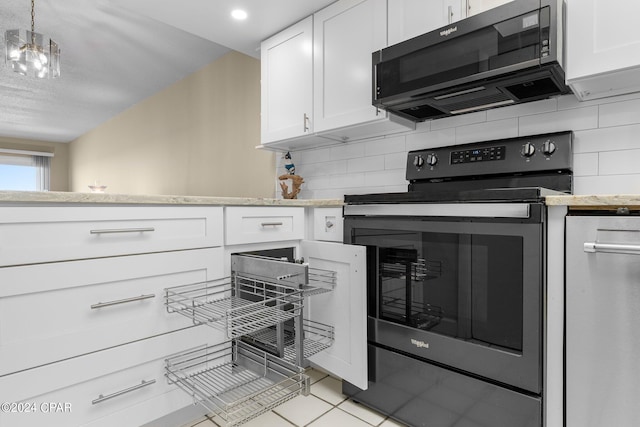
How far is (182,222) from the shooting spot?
146cm

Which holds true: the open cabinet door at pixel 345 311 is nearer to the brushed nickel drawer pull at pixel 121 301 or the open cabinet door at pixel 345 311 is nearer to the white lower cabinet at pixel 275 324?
the white lower cabinet at pixel 275 324

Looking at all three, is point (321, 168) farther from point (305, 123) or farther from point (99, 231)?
point (99, 231)

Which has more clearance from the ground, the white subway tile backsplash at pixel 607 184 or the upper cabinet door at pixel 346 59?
the upper cabinet door at pixel 346 59

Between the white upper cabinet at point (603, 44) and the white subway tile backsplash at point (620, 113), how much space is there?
70 mm

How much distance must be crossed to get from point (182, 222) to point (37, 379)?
67 cm

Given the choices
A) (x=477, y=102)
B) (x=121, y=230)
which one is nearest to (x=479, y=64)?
(x=477, y=102)

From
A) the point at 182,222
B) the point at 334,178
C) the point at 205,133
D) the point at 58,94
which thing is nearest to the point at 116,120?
the point at 58,94

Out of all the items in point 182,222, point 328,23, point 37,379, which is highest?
point 328,23

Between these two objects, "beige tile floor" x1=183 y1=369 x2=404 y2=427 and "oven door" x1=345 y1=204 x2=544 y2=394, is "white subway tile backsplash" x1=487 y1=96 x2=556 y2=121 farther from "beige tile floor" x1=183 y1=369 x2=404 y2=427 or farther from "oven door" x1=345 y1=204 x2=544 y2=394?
"beige tile floor" x1=183 y1=369 x2=404 y2=427

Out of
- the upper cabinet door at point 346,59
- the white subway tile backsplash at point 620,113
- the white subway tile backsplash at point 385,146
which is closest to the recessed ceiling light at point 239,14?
the upper cabinet door at point 346,59

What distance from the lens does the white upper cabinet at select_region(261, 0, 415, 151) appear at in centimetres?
187

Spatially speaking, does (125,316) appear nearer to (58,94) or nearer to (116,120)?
(58,94)

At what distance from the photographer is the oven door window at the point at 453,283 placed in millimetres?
1243

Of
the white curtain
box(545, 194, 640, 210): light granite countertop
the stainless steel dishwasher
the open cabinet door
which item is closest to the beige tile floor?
the open cabinet door
